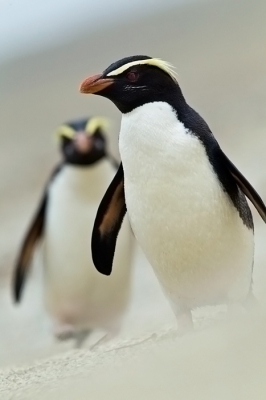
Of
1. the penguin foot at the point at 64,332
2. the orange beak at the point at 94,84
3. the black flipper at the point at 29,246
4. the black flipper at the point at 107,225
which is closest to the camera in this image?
the orange beak at the point at 94,84

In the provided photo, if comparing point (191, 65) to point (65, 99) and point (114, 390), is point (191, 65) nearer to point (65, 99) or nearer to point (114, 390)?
point (65, 99)

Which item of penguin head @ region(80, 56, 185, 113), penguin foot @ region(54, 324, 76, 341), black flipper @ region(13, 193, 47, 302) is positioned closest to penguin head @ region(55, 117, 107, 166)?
black flipper @ region(13, 193, 47, 302)

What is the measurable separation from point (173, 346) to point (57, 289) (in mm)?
1067

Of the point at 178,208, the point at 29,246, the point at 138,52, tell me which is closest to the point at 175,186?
the point at 178,208

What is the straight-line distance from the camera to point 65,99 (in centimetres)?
241

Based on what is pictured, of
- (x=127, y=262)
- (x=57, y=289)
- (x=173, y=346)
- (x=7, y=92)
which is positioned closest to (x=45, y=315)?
(x=57, y=289)

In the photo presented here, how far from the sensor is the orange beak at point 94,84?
0.88 metres

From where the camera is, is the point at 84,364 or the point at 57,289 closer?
the point at 84,364

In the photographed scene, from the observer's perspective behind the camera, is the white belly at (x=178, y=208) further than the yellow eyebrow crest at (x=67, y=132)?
No

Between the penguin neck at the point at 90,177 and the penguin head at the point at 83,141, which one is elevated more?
the penguin head at the point at 83,141

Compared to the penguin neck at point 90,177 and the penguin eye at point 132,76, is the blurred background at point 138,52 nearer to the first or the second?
the penguin neck at point 90,177

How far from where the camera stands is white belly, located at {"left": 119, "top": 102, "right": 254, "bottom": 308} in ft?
2.97

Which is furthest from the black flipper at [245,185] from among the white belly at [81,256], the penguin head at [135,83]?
the white belly at [81,256]

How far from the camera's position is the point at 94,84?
2.88 feet
